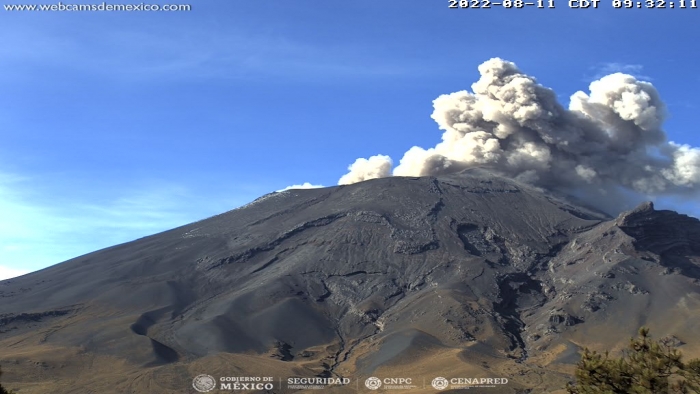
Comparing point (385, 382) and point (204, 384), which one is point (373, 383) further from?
point (204, 384)

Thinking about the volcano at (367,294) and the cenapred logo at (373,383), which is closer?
the cenapred logo at (373,383)

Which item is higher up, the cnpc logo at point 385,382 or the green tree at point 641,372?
the cnpc logo at point 385,382

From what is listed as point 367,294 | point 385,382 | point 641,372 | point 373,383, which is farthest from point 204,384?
point 641,372

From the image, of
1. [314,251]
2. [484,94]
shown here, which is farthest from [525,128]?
[314,251]

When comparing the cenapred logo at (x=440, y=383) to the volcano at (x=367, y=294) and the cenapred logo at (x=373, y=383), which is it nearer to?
the volcano at (x=367, y=294)

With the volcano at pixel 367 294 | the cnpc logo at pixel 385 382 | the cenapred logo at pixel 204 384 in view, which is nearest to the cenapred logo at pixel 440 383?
the volcano at pixel 367 294

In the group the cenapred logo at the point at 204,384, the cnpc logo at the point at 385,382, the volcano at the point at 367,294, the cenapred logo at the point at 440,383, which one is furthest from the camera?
the volcano at the point at 367,294

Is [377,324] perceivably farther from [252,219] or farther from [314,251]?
[252,219]

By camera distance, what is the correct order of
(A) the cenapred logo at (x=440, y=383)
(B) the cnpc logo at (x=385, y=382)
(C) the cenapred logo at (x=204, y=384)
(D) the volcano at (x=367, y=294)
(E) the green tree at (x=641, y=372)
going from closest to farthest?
(E) the green tree at (x=641, y=372) → (A) the cenapred logo at (x=440, y=383) → (C) the cenapred logo at (x=204, y=384) → (B) the cnpc logo at (x=385, y=382) → (D) the volcano at (x=367, y=294)
